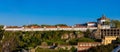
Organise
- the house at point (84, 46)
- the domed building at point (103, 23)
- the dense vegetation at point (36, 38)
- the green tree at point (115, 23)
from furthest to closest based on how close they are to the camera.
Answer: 1. the green tree at point (115, 23)
2. the domed building at point (103, 23)
3. the dense vegetation at point (36, 38)
4. the house at point (84, 46)

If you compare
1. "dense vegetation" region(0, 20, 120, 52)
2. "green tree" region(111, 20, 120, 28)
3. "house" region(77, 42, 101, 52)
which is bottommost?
"house" region(77, 42, 101, 52)

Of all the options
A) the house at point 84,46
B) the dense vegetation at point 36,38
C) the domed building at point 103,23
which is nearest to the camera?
the house at point 84,46

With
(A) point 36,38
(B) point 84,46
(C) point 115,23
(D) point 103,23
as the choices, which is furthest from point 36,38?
(C) point 115,23

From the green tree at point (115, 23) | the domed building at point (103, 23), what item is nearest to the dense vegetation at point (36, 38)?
the green tree at point (115, 23)

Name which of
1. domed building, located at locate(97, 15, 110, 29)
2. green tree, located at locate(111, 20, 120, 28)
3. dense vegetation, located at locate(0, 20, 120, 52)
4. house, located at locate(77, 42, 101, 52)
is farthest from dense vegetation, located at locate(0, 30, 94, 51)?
green tree, located at locate(111, 20, 120, 28)

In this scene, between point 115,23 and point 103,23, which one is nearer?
point 103,23

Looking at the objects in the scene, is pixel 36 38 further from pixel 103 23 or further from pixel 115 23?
pixel 115 23

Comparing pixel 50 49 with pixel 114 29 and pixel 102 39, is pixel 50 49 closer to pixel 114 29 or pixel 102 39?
pixel 102 39

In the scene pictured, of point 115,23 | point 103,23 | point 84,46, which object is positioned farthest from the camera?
point 115,23

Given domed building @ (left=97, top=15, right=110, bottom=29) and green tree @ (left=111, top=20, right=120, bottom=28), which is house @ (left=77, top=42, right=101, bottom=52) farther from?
green tree @ (left=111, top=20, right=120, bottom=28)

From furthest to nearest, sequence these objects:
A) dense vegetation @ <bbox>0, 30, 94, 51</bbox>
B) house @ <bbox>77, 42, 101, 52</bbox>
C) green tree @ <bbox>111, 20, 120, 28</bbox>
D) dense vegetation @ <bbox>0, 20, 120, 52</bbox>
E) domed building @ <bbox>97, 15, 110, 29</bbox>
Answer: green tree @ <bbox>111, 20, 120, 28</bbox> < domed building @ <bbox>97, 15, 110, 29</bbox> < dense vegetation @ <bbox>0, 30, 94, 51</bbox> < dense vegetation @ <bbox>0, 20, 120, 52</bbox> < house @ <bbox>77, 42, 101, 52</bbox>

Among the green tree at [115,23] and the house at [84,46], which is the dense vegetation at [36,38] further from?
the green tree at [115,23]
